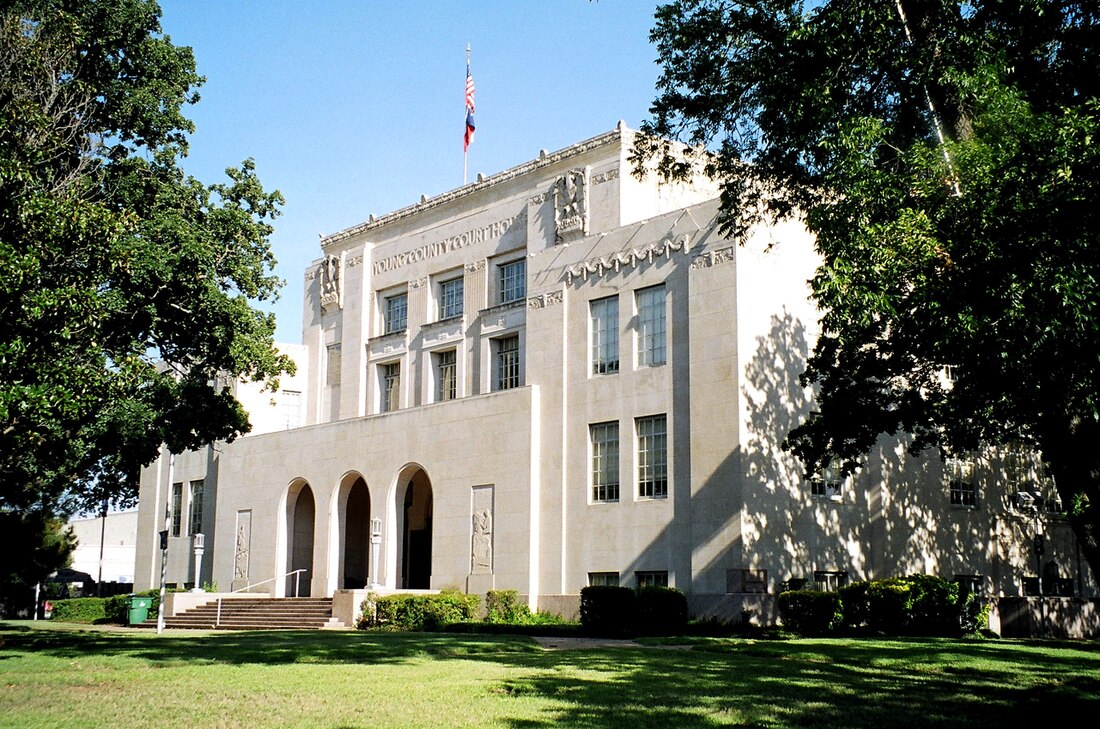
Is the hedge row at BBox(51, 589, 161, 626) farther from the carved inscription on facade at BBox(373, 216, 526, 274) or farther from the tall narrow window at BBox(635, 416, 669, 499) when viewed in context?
the tall narrow window at BBox(635, 416, 669, 499)

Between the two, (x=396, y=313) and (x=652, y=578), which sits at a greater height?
(x=396, y=313)

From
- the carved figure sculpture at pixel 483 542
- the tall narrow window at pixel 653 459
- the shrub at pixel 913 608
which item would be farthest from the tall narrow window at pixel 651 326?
the shrub at pixel 913 608

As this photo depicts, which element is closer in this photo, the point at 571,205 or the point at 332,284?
the point at 571,205

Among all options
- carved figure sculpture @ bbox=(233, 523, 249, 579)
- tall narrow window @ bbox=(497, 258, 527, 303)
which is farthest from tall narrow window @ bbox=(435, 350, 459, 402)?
carved figure sculpture @ bbox=(233, 523, 249, 579)

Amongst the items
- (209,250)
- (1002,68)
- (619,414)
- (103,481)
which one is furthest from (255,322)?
(103,481)

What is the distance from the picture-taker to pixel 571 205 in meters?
36.2

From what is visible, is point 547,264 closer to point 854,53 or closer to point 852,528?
point 852,528

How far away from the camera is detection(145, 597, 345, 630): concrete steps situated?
3512 cm

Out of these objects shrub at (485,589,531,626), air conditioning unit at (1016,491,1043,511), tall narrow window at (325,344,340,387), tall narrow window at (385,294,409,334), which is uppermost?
tall narrow window at (385,294,409,334)

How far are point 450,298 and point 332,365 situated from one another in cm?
719

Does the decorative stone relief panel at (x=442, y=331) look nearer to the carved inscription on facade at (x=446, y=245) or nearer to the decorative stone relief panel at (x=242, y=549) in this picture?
the carved inscription on facade at (x=446, y=245)

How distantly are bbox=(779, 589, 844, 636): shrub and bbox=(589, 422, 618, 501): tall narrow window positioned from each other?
6.67 m

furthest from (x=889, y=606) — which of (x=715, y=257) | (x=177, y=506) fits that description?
(x=177, y=506)

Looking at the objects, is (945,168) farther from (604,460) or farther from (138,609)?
(138,609)
